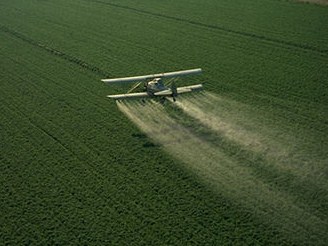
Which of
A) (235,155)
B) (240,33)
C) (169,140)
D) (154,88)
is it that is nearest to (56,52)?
(154,88)

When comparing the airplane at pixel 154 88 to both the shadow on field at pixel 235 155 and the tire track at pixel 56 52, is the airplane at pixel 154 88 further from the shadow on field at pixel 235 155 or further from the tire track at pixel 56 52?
the tire track at pixel 56 52

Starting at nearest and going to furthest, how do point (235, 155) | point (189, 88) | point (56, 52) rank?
1. point (235, 155)
2. point (189, 88)
3. point (56, 52)

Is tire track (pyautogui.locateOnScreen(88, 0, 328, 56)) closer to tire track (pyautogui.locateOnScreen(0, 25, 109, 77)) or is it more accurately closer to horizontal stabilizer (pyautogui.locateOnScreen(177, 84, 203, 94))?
horizontal stabilizer (pyautogui.locateOnScreen(177, 84, 203, 94))

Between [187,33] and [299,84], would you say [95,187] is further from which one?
[187,33]

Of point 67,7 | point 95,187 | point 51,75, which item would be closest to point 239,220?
point 95,187

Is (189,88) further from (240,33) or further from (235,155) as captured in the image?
(240,33)
